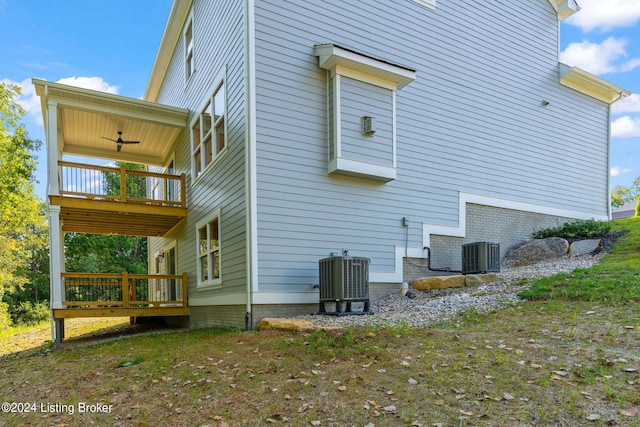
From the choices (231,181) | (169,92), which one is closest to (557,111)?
(231,181)

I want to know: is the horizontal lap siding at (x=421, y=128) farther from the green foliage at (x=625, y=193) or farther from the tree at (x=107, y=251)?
the green foliage at (x=625, y=193)

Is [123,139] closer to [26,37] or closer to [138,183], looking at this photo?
[138,183]

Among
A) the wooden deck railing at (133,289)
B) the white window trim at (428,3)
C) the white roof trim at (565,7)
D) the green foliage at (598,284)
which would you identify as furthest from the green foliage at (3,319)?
the white roof trim at (565,7)

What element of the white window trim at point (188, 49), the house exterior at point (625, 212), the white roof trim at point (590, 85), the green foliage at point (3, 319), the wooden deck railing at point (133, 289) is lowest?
the green foliage at point (3, 319)

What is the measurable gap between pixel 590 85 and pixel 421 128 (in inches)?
271

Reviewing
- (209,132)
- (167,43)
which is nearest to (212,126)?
(209,132)

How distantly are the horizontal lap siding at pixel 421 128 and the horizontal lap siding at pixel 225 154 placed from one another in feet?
1.71

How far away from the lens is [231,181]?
8.43 metres

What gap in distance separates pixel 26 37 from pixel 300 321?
3173 centimetres

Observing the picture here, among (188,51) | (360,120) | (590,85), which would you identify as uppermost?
(188,51)

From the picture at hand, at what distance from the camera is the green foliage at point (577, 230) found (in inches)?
430

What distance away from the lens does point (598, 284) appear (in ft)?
21.8

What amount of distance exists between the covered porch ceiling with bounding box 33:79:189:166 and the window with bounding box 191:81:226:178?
87 centimetres

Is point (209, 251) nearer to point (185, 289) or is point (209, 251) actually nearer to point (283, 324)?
point (185, 289)
